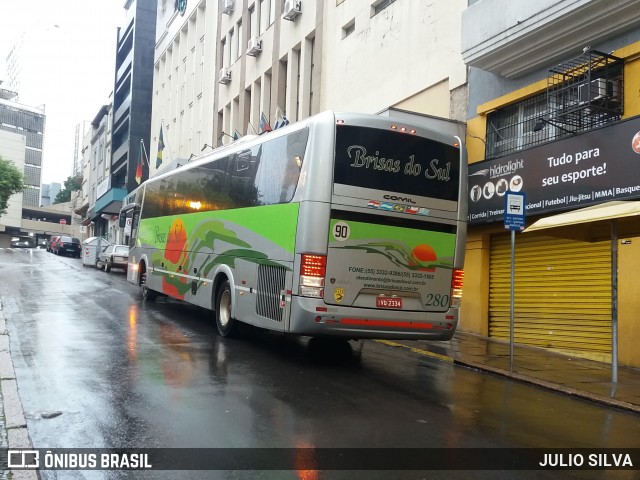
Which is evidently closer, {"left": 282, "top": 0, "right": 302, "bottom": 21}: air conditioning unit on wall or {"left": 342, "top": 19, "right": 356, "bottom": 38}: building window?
{"left": 342, "top": 19, "right": 356, "bottom": 38}: building window

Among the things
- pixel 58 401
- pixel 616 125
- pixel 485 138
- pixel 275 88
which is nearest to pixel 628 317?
pixel 616 125

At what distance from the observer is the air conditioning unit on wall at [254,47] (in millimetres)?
27375

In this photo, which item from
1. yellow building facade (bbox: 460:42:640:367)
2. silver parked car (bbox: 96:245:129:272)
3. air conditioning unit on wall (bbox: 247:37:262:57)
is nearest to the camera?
yellow building facade (bbox: 460:42:640:367)

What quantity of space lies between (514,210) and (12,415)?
7.90m

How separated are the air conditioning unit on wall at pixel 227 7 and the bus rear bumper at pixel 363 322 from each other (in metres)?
26.9

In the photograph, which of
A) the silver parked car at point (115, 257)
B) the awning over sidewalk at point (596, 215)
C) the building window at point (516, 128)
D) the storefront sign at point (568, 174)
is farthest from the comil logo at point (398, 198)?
the silver parked car at point (115, 257)

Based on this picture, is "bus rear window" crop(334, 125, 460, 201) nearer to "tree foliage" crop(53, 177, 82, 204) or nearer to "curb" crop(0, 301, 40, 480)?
"curb" crop(0, 301, 40, 480)

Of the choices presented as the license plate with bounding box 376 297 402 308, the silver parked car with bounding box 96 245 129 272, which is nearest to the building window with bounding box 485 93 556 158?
the license plate with bounding box 376 297 402 308

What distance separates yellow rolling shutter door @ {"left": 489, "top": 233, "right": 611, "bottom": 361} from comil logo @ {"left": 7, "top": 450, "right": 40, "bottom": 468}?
33.2 feet

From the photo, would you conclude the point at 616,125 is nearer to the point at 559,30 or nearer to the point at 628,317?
the point at 559,30

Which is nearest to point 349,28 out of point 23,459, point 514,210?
point 514,210

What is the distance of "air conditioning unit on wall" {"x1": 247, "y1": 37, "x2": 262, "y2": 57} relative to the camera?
89.8 feet

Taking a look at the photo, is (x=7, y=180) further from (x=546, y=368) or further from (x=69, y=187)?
(x=546, y=368)

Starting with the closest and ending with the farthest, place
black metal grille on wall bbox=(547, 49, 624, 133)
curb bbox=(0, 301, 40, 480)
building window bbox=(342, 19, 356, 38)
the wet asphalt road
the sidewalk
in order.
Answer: curb bbox=(0, 301, 40, 480)
the wet asphalt road
the sidewalk
black metal grille on wall bbox=(547, 49, 624, 133)
building window bbox=(342, 19, 356, 38)
